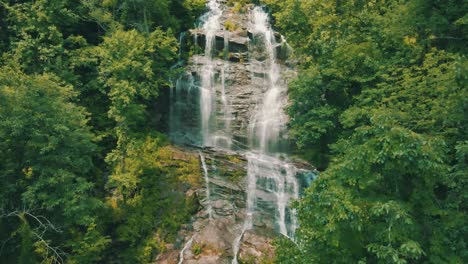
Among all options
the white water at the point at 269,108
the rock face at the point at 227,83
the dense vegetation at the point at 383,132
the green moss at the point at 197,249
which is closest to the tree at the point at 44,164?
the green moss at the point at 197,249

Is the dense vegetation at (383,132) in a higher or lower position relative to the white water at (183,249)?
higher

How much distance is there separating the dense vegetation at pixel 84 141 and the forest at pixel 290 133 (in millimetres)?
61

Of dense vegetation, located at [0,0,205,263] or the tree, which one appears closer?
the tree

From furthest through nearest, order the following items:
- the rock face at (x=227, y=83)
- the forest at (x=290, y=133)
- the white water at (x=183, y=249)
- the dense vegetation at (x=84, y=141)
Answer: the rock face at (x=227, y=83) → the white water at (x=183, y=249) → the dense vegetation at (x=84, y=141) → the forest at (x=290, y=133)

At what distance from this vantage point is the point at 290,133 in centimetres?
1912

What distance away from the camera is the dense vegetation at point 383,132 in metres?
10.4

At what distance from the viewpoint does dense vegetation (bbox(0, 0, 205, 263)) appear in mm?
14359

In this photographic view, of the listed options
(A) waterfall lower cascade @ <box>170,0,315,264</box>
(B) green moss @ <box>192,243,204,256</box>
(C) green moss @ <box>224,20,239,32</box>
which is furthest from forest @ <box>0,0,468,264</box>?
(C) green moss @ <box>224,20,239,32</box>

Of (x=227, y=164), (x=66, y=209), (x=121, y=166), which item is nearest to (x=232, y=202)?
(x=227, y=164)

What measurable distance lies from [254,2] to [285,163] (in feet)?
43.0

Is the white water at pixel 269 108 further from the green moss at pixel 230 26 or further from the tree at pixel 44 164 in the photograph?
the tree at pixel 44 164

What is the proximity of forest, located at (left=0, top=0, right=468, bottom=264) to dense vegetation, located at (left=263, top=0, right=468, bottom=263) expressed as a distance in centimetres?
6

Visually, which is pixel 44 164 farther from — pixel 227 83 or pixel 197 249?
pixel 227 83

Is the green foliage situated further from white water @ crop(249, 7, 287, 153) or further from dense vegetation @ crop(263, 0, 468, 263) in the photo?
dense vegetation @ crop(263, 0, 468, 263)
